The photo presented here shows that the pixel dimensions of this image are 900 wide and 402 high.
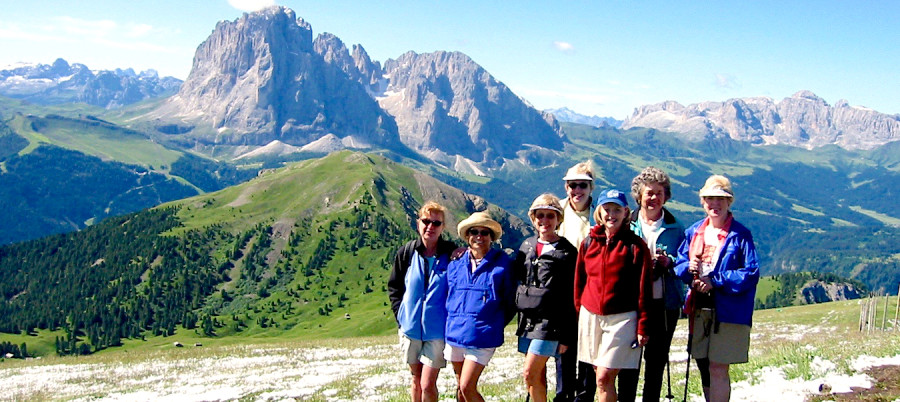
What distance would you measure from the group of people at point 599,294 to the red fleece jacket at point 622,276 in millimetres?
19

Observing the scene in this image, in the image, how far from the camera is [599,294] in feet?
38.0

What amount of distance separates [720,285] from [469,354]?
5.05m

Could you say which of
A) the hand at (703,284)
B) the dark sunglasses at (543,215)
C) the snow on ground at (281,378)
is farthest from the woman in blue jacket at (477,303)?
the snow on ground at (281,378)

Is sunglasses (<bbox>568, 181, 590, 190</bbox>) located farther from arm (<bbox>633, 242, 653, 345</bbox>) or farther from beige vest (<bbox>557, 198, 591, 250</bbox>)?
arm (<bbox>633, 242, 653, 345</bbox>)

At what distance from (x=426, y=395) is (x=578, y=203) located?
525cm

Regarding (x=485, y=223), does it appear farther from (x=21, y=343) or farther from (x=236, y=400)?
(x=21, y=343)

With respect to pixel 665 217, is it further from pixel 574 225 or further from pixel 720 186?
pixel 574 225

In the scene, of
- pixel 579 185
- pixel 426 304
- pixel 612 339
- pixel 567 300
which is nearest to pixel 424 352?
pixel 426 304

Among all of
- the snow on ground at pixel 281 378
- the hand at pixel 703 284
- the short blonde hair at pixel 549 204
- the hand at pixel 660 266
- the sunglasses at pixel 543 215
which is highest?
the short blonde hair at pixel 549 204

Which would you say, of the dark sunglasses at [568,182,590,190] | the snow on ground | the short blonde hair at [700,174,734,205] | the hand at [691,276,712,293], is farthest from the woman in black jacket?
the snow on ground

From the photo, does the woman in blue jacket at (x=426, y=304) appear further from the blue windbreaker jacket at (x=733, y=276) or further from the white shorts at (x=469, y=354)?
the blue windbreaker jacket at (x=733, y=276)

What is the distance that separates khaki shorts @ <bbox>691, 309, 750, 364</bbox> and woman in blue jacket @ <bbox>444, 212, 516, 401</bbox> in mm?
3816

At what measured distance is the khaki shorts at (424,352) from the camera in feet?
43.8

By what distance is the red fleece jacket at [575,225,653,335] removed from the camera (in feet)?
37.3
